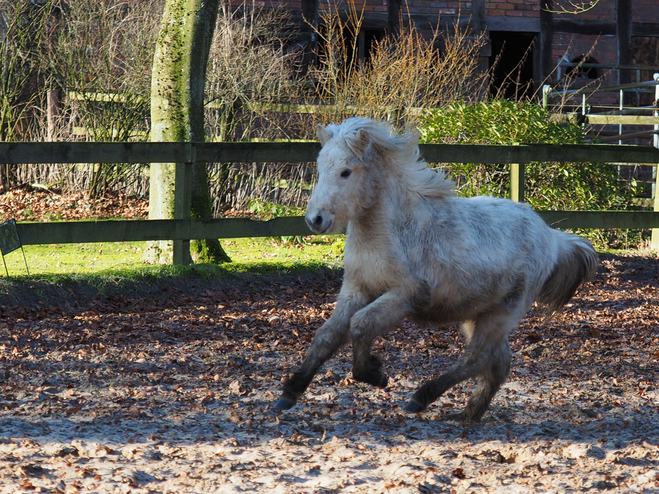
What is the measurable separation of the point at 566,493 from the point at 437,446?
76cm

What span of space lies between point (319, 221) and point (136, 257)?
5.75 m

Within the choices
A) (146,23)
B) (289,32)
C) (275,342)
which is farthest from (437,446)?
(289,32)

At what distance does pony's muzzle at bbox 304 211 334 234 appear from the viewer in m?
4.14

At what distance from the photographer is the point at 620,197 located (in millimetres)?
11258

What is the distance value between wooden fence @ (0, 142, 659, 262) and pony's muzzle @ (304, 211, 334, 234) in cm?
373

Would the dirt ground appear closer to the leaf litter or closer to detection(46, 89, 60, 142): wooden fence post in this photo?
the leaf litter

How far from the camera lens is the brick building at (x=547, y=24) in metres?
16.3

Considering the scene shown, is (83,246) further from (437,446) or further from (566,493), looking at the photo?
(566,493)

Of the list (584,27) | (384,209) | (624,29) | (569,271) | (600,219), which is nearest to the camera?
(384,209)

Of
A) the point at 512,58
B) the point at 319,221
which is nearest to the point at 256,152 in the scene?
the point at 319,221

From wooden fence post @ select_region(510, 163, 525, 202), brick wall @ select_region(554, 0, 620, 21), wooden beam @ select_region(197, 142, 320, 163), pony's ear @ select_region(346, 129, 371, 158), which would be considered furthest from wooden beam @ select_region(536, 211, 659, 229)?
brick wall @ select_region(554, 0, 620, 21)

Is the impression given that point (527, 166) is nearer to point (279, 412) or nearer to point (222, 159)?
point (222, 159)

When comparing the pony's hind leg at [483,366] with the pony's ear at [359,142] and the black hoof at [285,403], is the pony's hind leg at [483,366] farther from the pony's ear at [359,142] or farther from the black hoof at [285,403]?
the pony's ear at [359,142]

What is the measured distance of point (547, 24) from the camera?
17.5 m
